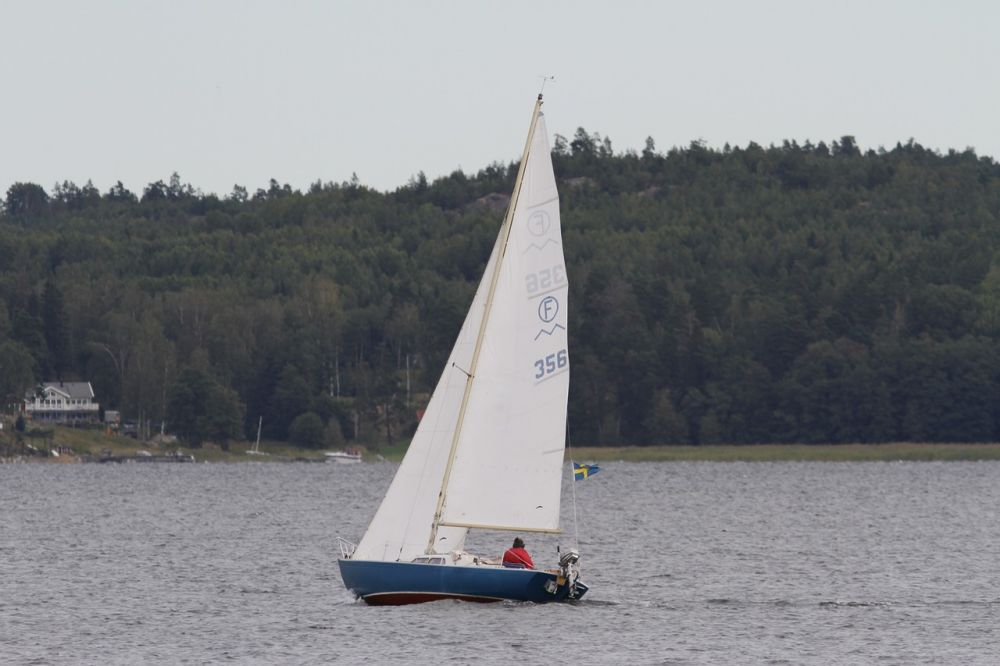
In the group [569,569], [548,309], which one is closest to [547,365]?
[548,309]

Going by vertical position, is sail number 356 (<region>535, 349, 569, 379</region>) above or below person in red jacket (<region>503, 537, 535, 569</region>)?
above

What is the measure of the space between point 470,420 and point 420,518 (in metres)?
2.85

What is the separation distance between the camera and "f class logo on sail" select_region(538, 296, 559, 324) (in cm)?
4197

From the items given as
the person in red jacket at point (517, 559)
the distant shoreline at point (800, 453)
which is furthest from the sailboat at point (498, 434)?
the distant shoreline at point (800, 453)

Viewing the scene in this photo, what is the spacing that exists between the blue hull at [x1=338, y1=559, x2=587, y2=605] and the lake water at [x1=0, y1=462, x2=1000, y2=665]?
432 millimetres

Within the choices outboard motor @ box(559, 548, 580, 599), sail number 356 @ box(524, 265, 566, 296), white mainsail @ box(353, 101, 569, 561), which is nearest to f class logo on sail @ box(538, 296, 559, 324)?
white mainsail @ box(353, 101, 569, 561)

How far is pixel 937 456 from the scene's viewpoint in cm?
17812

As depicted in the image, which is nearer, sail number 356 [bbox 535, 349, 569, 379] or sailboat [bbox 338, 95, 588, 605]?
sailboat [bbox 338, 95, 588, 605]

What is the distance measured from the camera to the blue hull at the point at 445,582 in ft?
140

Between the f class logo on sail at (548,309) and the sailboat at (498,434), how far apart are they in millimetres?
24

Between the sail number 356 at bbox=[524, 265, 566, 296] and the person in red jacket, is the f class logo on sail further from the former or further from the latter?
the person in red jacket

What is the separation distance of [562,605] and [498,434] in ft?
20.0

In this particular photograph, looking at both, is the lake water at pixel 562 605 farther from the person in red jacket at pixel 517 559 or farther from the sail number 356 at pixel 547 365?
the sail number 356 at pixel 547 365

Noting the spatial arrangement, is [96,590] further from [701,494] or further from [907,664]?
[701,494]
